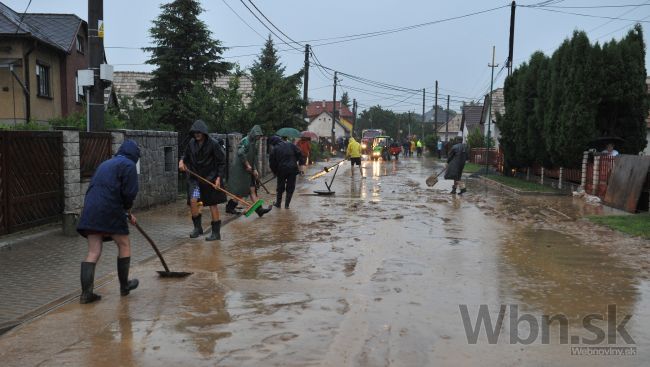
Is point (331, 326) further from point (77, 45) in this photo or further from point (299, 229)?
point (77, 45)

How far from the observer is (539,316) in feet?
17.8

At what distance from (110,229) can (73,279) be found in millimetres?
1344

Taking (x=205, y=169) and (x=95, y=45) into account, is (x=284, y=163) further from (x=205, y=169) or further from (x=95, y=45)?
(x=95, y=45)

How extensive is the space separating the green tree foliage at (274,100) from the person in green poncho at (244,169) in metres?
9.27

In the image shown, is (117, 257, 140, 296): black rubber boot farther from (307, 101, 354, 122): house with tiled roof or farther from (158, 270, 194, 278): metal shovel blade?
(307, 101, 354, 122): house with tiled roof

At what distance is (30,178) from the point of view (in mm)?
8984

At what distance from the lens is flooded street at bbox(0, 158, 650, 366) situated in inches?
175

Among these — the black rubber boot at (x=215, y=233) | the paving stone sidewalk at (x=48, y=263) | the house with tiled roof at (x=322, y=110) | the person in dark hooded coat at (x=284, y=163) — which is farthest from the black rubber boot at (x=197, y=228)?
the house with tiled roof at (x=322, y=110)

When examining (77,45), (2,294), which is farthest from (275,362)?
(77,45)

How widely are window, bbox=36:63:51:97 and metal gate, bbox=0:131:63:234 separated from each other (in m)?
15.8

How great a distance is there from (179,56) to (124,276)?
64.3ft

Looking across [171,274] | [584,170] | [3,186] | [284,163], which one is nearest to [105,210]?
[171,274]

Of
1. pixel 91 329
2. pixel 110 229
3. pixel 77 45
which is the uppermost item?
pixel 77 45

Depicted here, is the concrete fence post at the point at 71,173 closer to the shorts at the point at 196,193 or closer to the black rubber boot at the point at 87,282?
the shorts at the point at 196,193
